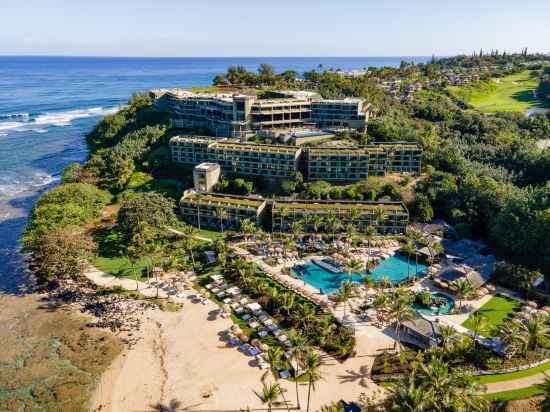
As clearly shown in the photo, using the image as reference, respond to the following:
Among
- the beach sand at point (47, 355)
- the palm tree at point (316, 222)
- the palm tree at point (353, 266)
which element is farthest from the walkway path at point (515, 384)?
the beach sand at point (47, 355)

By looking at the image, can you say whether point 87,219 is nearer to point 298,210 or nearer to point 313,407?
point 298,210

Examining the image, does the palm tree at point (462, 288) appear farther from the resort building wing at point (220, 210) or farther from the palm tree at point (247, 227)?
the resort building wing at point (220, 210)

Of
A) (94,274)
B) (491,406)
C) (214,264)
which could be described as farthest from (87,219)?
(491,406)

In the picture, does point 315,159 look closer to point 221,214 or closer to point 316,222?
point 316,222

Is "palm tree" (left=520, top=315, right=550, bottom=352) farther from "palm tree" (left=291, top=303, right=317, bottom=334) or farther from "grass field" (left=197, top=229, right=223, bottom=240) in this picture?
"grass field" (left=197, top=229, right=223, bottom=240)

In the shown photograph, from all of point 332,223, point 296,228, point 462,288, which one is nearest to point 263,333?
point 296,228
